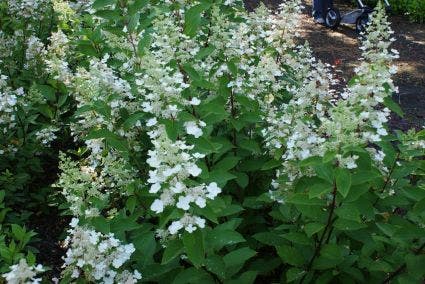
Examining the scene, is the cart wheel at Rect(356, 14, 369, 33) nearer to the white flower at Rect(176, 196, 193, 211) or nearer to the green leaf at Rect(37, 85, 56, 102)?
Result: the green leaf at Rect(37, 85, 56, 102)

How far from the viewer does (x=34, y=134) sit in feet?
11.9

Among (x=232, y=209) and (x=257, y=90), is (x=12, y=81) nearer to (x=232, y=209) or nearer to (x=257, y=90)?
(x=257, y=90)

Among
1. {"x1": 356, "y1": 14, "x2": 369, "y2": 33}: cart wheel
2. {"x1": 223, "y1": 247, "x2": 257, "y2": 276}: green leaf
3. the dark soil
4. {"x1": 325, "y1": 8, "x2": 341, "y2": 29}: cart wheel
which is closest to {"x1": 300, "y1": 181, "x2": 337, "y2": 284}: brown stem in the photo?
{"x1": 223, "y1": 247, "x2": 257, "y2": 276}: green leaf

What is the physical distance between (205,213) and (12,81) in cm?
280

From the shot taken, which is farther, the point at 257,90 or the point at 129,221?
the point at 257,90

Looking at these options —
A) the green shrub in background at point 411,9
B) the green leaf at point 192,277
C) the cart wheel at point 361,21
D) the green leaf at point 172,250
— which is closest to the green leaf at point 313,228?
the green leaf at point 192,277

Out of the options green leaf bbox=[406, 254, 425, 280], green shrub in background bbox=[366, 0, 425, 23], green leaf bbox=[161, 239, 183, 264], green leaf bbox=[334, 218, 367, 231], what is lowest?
green shrub in background bbox=[366, 0, 425, 23]

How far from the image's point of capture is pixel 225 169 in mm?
2512

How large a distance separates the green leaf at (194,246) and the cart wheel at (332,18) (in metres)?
6.95

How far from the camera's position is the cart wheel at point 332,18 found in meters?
8.02

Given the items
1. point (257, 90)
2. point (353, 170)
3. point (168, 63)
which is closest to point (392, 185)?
point (353, 170)

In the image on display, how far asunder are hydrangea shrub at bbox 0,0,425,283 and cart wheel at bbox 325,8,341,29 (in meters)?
5.01

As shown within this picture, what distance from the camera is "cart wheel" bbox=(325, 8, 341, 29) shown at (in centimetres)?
802

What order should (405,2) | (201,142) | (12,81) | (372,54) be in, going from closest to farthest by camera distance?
(201,142) → (372,54) → (12,81) → (405,2)
